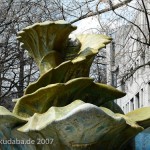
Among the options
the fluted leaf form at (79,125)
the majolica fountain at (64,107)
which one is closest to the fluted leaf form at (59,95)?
the majolica fountain at (64,107)

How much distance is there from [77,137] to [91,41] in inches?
70.5

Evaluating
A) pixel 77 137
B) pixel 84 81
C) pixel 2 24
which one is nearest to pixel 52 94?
pixel 84 81

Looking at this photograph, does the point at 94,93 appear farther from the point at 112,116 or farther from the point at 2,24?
the point at 2,24

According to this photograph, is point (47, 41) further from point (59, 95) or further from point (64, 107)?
point (64, 107)

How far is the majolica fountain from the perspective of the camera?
495cm

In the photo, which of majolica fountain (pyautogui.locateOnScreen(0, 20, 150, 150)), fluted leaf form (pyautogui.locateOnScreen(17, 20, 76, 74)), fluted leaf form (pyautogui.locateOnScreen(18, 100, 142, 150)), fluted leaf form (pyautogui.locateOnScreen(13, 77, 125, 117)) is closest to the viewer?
fluted leaf form (pyautogui.locateOnScreen(18, 100, 142, 150))

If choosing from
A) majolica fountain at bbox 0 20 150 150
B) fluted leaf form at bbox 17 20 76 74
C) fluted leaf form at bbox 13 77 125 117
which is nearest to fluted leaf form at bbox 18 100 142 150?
majolica fountain at bbox 0 20 150 150

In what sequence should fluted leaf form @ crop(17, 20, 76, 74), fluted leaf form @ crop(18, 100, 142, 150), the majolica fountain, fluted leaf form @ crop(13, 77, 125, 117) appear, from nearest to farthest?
1. fluted leaf form @ crop(18, 100, 142, 150)
2. the majolica fountain
3. fluted leaf form @ crop(13, 77, 125, 117)
4. fluted leaf form @ crop(17, 20, 76, 74)

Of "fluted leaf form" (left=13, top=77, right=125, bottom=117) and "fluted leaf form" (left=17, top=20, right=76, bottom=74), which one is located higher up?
"fluted leaf form" (left=17, top=20, right=76, bottom=74)

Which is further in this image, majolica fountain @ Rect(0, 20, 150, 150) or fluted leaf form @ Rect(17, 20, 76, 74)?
fluted leaf form @ Rect(17, 20, 76, 74)

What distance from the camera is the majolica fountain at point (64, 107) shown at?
4.95m

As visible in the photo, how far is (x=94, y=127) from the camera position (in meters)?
4.96

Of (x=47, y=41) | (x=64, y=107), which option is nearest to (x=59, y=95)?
(x=64, y=107)

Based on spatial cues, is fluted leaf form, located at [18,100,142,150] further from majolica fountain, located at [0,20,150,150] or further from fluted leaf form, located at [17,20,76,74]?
fluted leaf form, located at [17,20,76,74]
